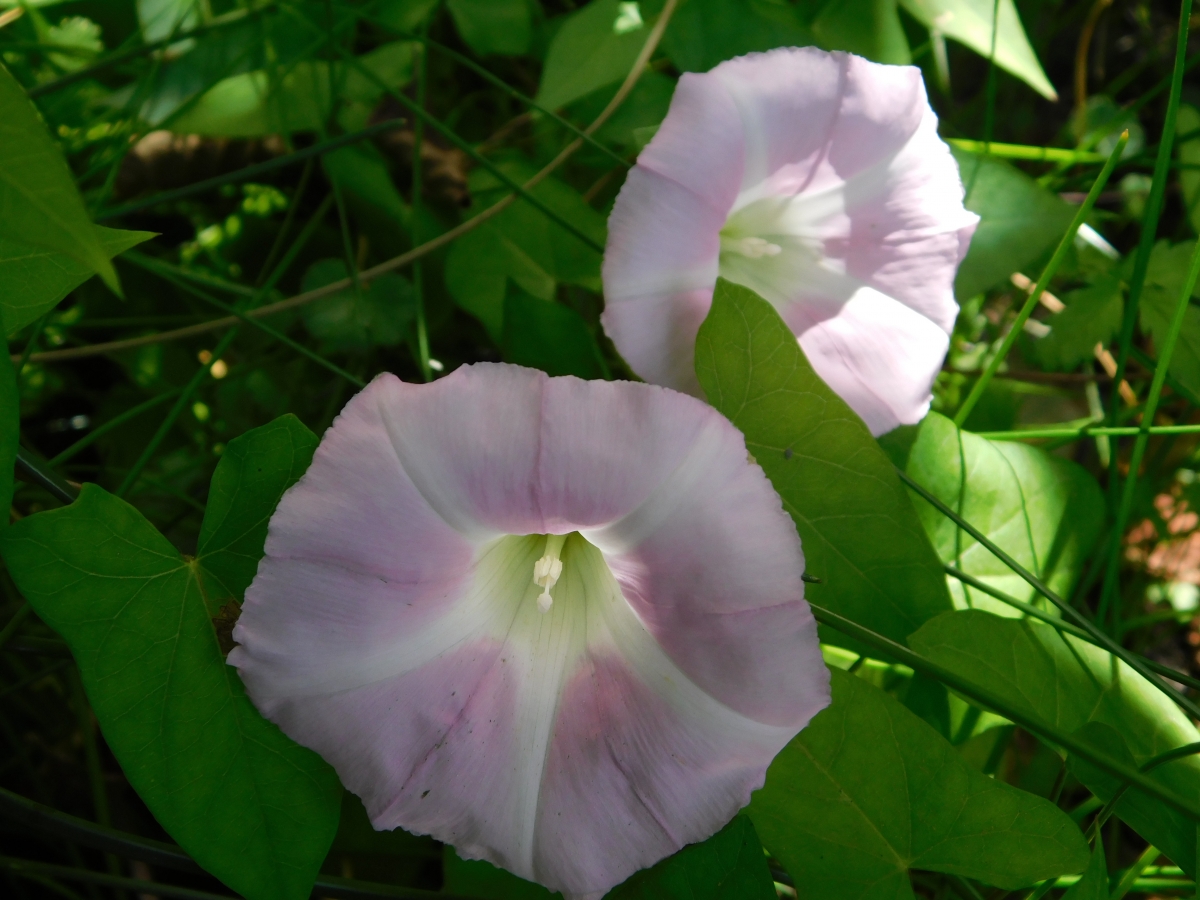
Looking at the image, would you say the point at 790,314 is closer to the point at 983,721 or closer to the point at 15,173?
the point at 983,721

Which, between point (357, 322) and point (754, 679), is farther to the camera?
A: point (357, 322)

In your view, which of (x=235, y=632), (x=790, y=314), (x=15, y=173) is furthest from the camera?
(x=790, y=314)

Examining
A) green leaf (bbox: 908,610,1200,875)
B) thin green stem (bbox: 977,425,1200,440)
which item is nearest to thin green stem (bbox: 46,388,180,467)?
green leaf (bbox: 908,610,1200,875)

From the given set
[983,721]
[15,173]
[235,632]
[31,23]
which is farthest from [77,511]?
[31,23]

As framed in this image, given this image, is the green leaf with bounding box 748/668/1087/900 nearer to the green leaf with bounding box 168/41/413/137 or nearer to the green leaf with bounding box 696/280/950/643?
A: the green leaf with bounding box 696/280/950/643

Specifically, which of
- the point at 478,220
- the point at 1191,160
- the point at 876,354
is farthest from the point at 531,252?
the point at 1191,160

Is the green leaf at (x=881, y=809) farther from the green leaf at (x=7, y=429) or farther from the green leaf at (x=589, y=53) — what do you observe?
the green leaf at (x=589, y=53)

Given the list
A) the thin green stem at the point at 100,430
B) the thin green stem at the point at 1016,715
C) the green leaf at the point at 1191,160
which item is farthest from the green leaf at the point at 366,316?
the green leaf at the point at 1191,160
